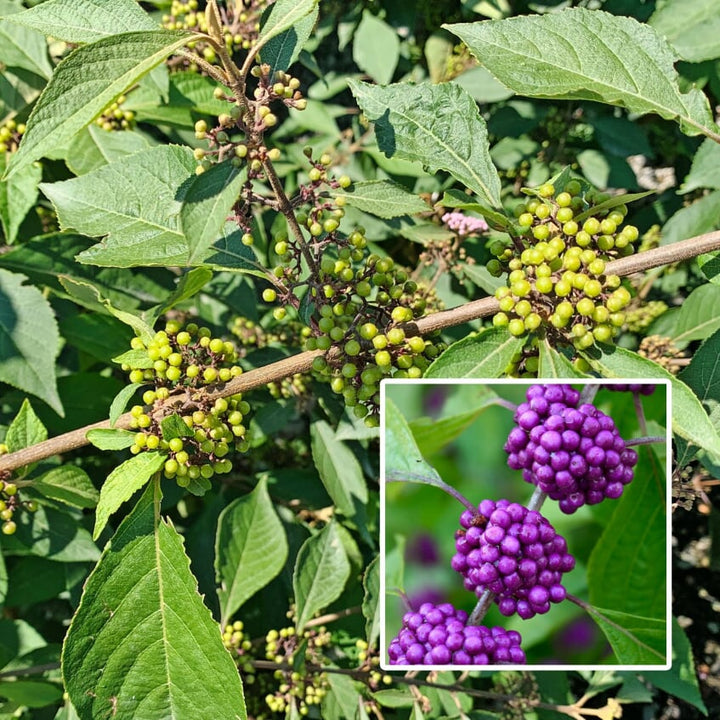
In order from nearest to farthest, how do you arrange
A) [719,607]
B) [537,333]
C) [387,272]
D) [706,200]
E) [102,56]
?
[102,56] → [537,333] → [387,272] → [706,200] → [719,607]

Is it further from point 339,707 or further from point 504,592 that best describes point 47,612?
point 504,592

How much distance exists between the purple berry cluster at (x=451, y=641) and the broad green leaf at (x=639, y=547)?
20.4 inches

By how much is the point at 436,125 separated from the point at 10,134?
1352 millimetres

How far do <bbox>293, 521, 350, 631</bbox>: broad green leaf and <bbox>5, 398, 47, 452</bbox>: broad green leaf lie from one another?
86 centimetres

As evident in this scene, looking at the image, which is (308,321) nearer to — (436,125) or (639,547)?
(436,125)

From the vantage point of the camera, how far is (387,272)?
5.20 feet

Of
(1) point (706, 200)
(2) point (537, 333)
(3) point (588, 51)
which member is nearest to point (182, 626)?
(2) point (537, 333)

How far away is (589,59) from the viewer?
1511 mm

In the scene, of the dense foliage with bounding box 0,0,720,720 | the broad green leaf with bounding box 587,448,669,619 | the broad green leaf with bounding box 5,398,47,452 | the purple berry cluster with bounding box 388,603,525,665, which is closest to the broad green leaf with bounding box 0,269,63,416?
the dense foliage with bounding box 0,0,720,720

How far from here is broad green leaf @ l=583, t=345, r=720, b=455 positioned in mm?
1291

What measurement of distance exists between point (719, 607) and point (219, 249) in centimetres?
367

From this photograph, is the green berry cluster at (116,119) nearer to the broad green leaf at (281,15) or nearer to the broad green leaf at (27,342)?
the broad green leaf at (27,342)

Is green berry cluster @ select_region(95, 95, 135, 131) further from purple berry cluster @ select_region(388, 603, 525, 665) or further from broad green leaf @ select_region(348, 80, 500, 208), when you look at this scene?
purple berry cluster @ select_region(388, 603, 525, 665)

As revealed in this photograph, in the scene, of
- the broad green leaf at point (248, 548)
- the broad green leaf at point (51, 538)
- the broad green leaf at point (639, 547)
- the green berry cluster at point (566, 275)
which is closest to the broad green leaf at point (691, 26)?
the green berry cluster at point (566, 275)
